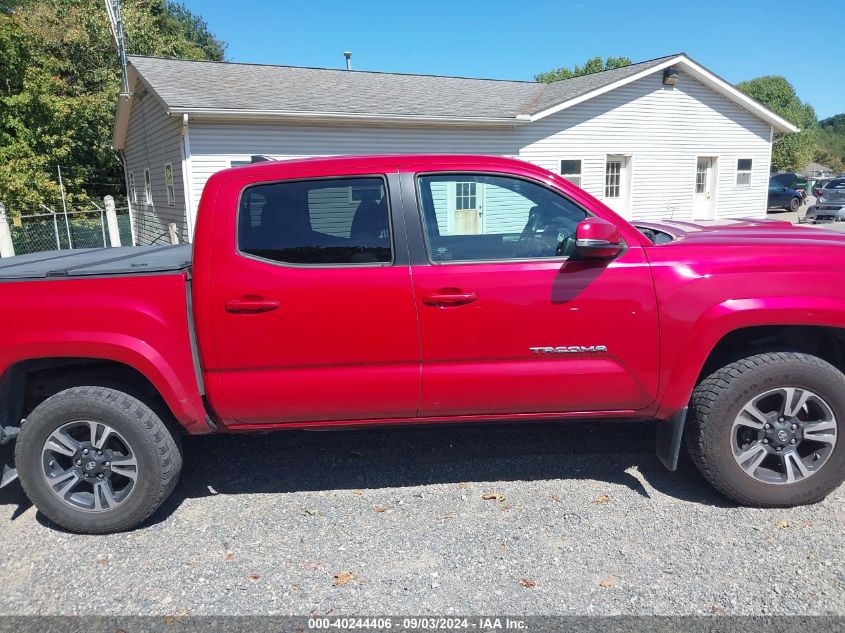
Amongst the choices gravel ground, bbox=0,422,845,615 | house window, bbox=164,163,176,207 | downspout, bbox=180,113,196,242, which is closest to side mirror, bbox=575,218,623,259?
gravel ground, bbox=0,422,845,615

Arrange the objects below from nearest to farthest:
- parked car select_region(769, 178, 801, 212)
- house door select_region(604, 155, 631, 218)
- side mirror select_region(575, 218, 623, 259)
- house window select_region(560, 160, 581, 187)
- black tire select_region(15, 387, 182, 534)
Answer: side mirror select_region(575, 218, 623, 259) < black tire select_region(15, 387, 182, 534) < house window select_region(560, 160, 581, 187) < house door select_region(604, 155, 631, 218) < parked car select_region(769, 178, 801, 212)

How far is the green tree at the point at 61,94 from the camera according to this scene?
18875 millimetres

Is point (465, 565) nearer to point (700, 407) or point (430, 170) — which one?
point (700, 407)

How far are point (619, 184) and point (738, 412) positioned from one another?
52.7ft

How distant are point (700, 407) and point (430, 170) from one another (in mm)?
1889

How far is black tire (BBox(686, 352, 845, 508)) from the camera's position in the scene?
10.6 ft

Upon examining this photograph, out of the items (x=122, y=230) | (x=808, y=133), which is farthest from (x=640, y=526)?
(x=808, y=133)

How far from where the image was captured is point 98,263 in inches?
139

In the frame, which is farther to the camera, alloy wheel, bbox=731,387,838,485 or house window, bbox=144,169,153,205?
house window, bbox=144,169,153,205

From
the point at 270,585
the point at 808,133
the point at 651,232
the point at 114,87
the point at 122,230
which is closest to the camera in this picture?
the point at 270,585

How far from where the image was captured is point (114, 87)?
25016 millimetres

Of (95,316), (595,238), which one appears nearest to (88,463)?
(95,316)

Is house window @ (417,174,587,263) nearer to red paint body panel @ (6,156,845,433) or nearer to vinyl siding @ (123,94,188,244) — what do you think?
red paint body panel @ (6,156,845,433)

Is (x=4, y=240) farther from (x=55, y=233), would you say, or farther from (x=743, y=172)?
(x=743, y=172)
